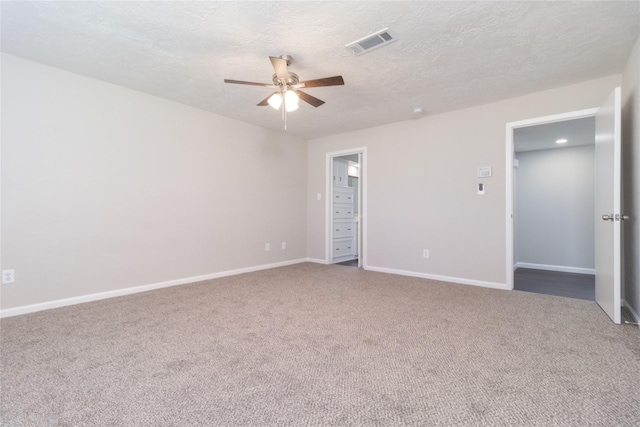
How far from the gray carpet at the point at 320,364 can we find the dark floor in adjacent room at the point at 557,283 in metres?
0.63

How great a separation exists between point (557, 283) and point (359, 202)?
121 inches

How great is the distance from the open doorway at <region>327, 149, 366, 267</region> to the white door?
2843mm

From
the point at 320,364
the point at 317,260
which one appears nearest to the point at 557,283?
the point at 317,260

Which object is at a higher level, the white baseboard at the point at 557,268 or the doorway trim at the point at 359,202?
the doorway trim at the point at 359,202

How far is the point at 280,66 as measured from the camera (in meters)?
2.32

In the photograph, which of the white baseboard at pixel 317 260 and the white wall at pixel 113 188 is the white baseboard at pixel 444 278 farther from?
the white wall at pixel 113 188

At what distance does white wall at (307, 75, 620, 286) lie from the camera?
355cm

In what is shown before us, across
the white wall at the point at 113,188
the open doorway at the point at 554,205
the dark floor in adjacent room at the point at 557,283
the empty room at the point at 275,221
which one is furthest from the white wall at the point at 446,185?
the white wall at the point at 113,188

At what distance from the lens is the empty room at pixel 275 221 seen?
1524 millimetres

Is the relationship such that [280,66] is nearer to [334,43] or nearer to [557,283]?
[334,43]

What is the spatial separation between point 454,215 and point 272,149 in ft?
10.1

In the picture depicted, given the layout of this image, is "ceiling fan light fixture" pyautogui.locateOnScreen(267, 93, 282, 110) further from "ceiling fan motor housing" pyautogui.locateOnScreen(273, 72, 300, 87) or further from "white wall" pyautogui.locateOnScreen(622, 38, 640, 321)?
"white wall" pyautogui.locateOnScreen(622, 38, 640, 321)

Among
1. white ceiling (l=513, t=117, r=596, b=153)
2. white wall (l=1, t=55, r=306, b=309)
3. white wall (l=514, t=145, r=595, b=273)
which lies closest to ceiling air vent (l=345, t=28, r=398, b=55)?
white wall (l=1, t=55, r=306, b=309)

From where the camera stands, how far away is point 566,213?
5.06 m
